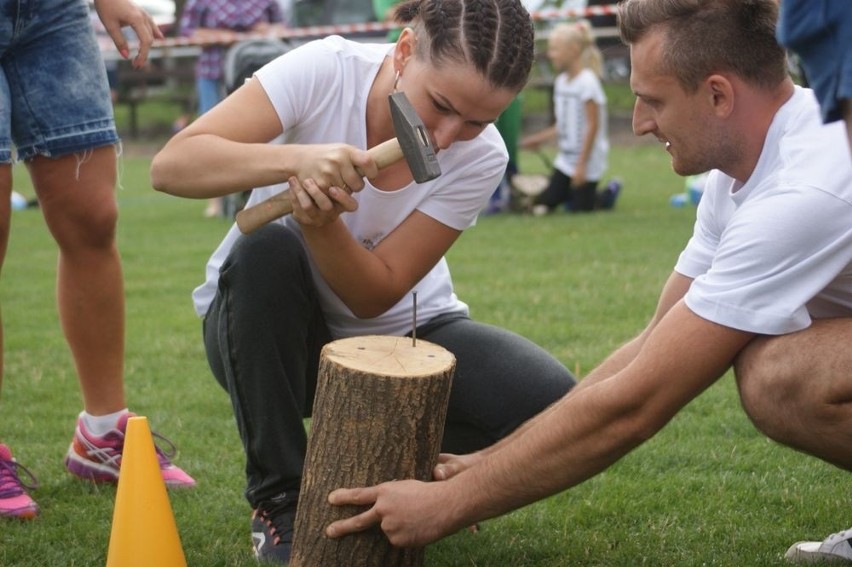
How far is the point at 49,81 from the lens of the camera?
10.4 ft

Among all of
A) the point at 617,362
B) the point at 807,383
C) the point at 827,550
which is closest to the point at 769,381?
the point at 807,383

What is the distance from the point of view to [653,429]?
232cm

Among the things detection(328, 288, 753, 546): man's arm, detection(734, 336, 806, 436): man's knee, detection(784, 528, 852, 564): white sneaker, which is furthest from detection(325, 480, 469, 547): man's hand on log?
detection(784, 528, 852, 564): white sneaker

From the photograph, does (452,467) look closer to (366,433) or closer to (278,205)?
(366,433)

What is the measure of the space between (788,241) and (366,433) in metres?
0.94

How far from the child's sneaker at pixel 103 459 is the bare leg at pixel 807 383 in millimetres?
1688

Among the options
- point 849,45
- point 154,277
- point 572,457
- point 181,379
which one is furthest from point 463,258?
point 849,45

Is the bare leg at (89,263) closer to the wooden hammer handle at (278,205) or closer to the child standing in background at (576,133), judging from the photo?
the wooden hammer handle at (278,205)

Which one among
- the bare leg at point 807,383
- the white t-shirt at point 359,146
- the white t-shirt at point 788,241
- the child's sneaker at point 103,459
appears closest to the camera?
the white t-shirt at point 788,241

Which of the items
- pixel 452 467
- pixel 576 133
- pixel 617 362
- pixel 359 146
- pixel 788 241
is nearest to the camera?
pixel 788 241

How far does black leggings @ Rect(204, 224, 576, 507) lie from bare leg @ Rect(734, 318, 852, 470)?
690 millimetres

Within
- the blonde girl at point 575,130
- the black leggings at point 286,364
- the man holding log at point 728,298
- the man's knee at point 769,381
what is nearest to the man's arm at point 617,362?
the man holding log at point 728,298

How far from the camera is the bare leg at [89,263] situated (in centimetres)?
325

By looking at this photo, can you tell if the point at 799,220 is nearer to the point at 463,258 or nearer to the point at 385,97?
the point at 385,97
